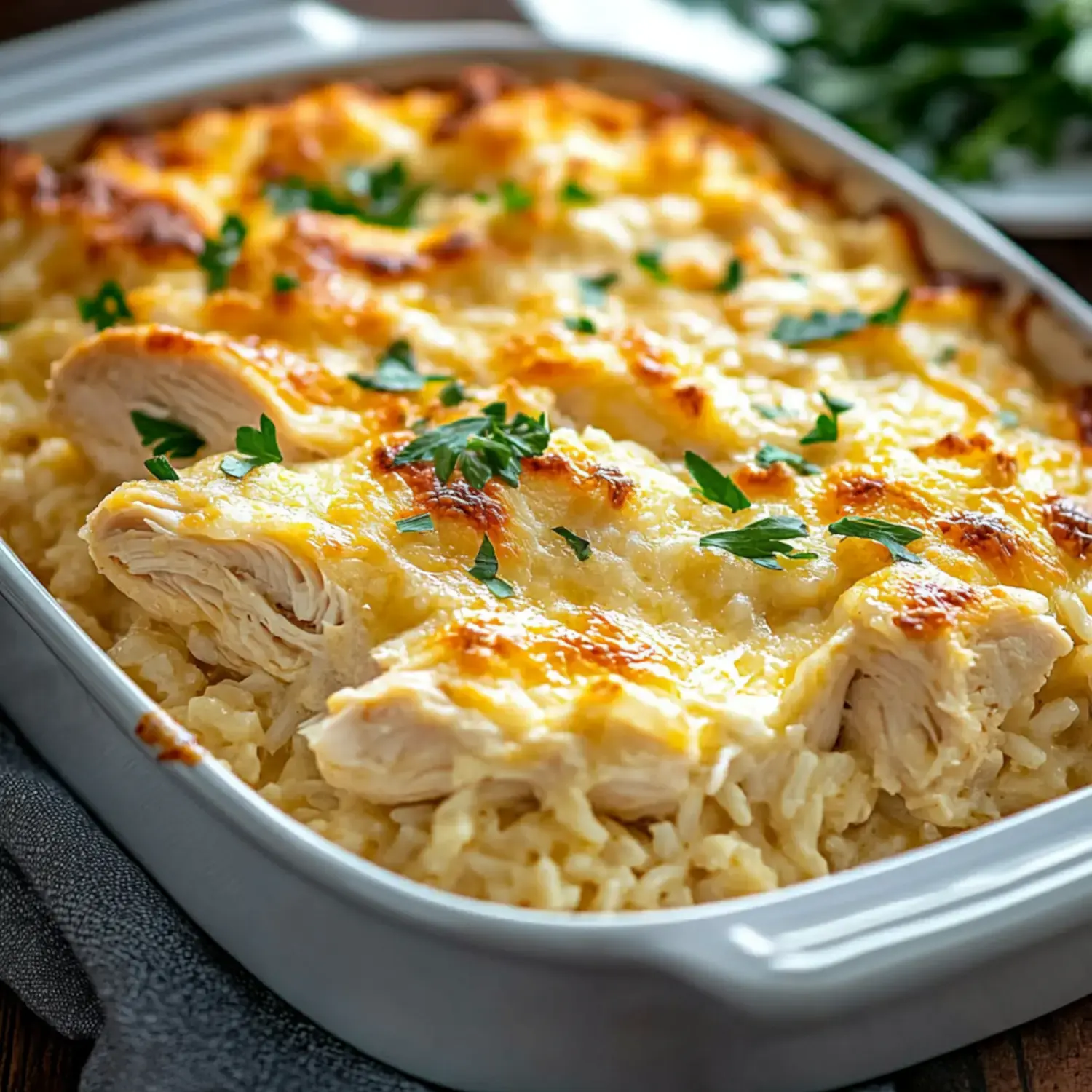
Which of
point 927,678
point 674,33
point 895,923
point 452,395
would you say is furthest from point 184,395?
point 674,33

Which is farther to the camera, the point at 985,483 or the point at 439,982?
the point at 985,483

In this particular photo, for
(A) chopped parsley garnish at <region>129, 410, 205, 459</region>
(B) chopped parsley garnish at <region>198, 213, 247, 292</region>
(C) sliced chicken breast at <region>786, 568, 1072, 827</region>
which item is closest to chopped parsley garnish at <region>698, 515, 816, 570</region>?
(C) sliced chicken breast at <region>786, 568, 1072, 827</region>

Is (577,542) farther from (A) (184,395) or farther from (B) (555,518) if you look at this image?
(A) (184,395)

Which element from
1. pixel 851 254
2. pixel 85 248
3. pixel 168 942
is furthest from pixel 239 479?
pixel 851 254

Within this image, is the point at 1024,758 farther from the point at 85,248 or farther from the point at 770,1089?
the point at 85,248

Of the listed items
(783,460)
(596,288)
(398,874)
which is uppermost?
(596,288)

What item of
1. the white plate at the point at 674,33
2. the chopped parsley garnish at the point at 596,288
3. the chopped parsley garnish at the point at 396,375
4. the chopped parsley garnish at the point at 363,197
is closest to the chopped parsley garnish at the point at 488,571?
the chopped parsley garnish at the point at 396,375
